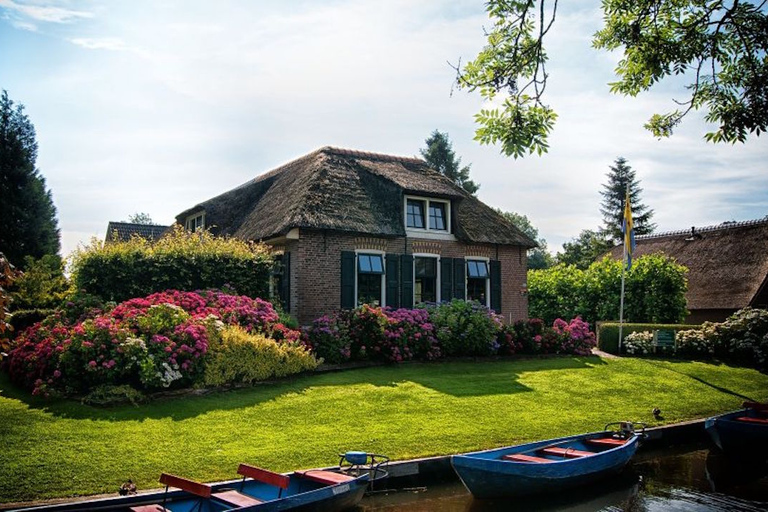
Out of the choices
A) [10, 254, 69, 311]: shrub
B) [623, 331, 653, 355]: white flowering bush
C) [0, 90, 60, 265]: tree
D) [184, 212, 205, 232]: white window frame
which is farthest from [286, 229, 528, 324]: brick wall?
[0, 90, 60, 265]: tree

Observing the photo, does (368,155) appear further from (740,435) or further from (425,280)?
(740,435)

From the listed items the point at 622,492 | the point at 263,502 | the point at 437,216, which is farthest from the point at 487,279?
the point at 263,502

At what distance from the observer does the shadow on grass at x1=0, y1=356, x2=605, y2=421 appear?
31.6 ft

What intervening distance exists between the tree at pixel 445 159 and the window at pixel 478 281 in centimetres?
2887

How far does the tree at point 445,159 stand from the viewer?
163 feet

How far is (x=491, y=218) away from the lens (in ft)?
74.5

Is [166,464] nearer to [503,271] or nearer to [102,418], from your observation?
[102,418]

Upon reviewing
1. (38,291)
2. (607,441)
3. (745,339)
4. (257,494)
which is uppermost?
(38,291)

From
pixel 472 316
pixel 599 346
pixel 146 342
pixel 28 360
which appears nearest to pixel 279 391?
pixel 146 342

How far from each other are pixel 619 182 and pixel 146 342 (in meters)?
46.0

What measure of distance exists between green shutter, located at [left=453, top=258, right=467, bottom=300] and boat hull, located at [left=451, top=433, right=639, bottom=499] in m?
11.3

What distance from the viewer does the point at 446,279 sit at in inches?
795

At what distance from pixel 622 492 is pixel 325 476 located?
4704 millimetres

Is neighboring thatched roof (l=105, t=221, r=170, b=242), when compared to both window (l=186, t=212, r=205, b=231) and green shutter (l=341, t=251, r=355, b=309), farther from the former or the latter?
green shutter (l=341, t=251, r=355, b=309)
